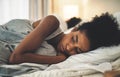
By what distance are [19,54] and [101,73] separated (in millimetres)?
412

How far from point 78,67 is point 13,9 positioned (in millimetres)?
2139

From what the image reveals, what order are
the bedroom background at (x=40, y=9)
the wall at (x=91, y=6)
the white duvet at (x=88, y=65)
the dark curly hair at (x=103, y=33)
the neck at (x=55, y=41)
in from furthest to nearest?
the bedroom background at (x=40, y=9), the wall at (x=91, y=6), the neck at (x=55, y=41), the dark curly hair at (x=103, y=33), the white duvet at (x=88, y=65)

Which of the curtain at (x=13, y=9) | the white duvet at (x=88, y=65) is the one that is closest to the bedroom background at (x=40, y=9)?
the curtain at (x=13, y=9)

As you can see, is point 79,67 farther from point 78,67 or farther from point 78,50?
point 78,50

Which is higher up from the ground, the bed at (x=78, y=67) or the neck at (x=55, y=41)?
the neck at (x=55, y=41)

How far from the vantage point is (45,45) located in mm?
1253

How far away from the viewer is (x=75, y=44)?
4.17 ft

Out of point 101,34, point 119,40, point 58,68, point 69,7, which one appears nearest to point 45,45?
point 58,68

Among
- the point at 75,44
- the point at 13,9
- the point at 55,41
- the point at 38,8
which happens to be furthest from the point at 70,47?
the point at 13,9

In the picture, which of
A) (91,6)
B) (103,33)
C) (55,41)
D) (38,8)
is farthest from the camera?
(38,8)

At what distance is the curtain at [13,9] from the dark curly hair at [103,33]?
5.86 feet

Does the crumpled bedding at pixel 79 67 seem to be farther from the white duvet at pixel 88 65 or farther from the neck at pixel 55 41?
the neck at pixel 55 41

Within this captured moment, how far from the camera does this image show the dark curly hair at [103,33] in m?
1.26

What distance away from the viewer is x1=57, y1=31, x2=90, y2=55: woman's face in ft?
4.17
